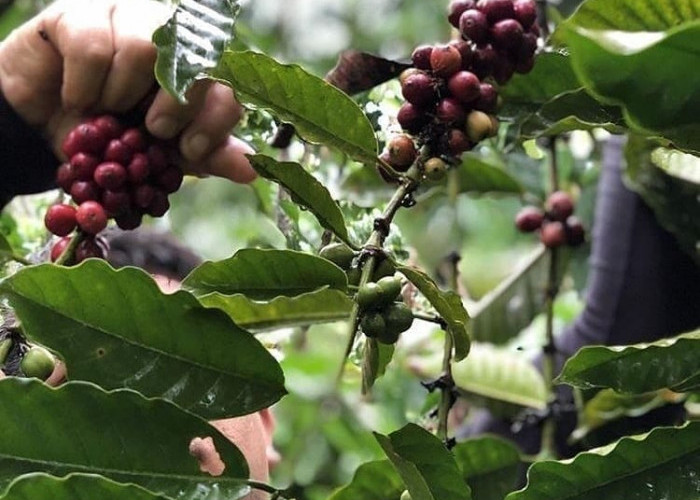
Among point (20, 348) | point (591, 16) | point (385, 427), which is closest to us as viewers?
point (591, 16)

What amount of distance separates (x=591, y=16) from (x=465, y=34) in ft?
0.66

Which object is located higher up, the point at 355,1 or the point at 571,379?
the point at 571,379

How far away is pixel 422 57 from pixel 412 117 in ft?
0.16

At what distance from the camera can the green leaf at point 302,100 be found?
0.66m

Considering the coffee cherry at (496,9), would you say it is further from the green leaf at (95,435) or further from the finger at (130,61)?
the green leaf at (95,435)

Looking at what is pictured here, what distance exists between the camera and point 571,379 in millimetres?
604

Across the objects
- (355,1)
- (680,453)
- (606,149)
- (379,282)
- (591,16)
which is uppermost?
(591,16)

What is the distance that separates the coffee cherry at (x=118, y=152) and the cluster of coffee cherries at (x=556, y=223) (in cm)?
62

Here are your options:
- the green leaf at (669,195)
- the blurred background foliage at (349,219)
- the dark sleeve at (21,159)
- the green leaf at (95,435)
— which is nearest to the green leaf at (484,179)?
the blurred background foliage at (349,219)

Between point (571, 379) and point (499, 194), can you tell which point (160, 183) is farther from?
point (499, 194)

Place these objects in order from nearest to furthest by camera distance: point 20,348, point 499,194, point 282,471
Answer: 1. point 20,348
2. point 499,194
3. point 282,471

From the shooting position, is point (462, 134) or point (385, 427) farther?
point (385, 427)

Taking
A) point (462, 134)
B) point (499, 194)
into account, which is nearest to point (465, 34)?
point (462, 134)

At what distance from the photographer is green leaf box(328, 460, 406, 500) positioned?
2.47 feet
